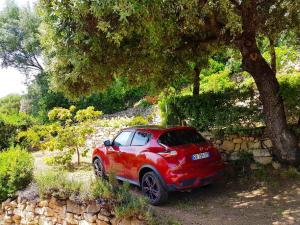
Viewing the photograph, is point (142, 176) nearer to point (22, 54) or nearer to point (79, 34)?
point (79, 34)

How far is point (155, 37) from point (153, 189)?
3475 mm

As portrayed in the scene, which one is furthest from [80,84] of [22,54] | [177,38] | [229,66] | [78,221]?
[22,54]

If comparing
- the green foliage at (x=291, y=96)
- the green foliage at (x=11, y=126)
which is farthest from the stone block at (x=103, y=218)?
the green foliage at (x=11, y=126)

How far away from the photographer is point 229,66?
66.7ft

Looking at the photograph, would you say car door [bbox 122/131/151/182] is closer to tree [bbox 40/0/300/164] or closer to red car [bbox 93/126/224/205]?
red car [bbox 93/126/224/205]

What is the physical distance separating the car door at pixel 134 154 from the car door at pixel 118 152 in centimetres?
15

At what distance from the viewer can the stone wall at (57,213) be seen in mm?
7887

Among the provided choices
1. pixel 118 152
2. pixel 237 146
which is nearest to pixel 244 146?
pixel 237 146

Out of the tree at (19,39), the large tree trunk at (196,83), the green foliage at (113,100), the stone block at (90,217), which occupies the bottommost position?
the stone block at (90,217)

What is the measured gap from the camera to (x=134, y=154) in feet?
27.7

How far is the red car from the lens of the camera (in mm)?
7461

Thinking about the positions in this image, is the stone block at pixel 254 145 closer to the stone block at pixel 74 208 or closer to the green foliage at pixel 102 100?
the stone block at pixel 74 208

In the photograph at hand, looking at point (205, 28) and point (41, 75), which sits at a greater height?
point (41, 75)

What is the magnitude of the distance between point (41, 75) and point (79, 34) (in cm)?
2050
